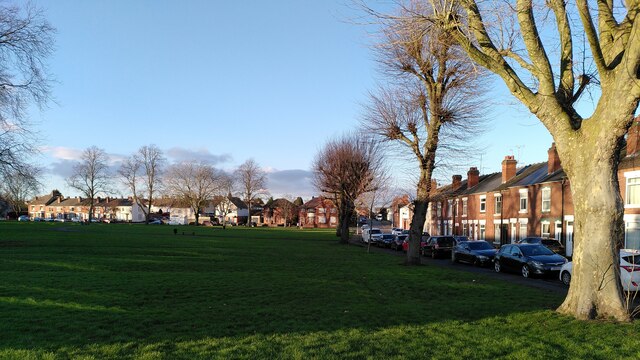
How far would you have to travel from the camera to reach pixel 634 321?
356 inches

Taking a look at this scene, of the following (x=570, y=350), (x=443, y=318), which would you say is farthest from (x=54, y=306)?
(x=570, y=350)

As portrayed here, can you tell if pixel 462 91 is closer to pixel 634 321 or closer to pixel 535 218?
pixel 634 321

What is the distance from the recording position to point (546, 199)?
37281 millimetres

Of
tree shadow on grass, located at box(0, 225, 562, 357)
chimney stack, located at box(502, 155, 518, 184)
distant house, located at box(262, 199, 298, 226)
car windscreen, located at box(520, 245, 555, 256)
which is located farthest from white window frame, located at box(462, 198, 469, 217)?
distant house, located at box(262, 199, 298, 226)

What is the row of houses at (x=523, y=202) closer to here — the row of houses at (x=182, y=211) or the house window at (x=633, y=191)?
the house window at (x=633, y=191)

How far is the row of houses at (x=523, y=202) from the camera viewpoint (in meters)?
29.3

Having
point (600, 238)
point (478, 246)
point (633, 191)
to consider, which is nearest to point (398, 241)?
point (478, 246)

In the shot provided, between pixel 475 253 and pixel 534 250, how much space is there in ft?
18.1

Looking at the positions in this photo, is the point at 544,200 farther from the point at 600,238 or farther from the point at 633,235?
the point at 600,238

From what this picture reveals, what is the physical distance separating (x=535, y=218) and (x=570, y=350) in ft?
112

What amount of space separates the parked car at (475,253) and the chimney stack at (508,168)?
17620 mm

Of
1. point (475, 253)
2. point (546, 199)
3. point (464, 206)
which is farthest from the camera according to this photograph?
point (464, 206)

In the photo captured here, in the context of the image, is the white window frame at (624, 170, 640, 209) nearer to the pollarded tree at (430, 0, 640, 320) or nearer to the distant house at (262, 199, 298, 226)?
the pollarded tree at (430, 0, 640, 320)

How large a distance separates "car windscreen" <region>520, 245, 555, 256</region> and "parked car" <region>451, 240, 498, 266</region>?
436 centimetres
